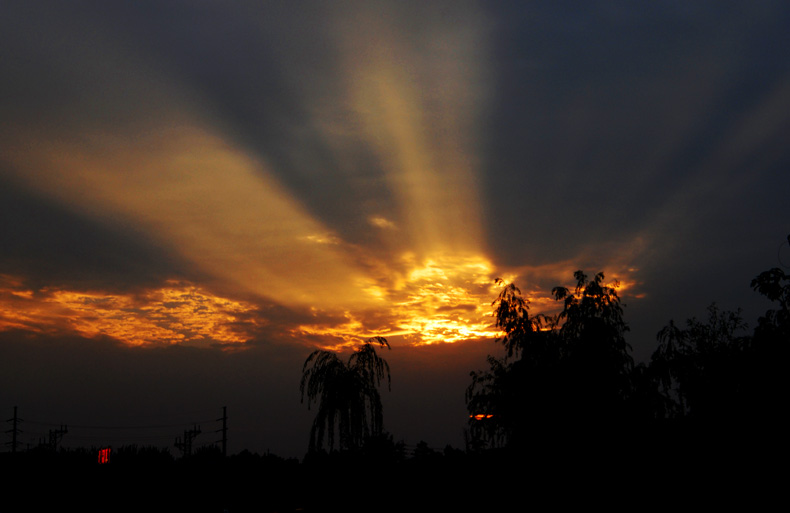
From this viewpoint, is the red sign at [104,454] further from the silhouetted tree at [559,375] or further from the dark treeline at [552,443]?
the silhouetted tree at [559,375]

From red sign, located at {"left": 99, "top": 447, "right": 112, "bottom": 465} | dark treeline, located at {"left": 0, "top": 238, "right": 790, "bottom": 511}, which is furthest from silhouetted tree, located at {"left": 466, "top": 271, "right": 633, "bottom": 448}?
red sign, located at {"left": 99, "top": 447, "right": 112, "bottom": 465}

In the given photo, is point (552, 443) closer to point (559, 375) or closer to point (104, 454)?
point (559, 375)

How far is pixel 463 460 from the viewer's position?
1645 cm

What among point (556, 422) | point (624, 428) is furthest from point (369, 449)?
point (624, 428)

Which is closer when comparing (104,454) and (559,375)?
(559,375)

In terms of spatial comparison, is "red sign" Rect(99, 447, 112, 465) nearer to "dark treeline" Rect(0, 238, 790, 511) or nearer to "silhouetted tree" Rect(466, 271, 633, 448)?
"dark treeline" Rect(0, 238, 790, 511)

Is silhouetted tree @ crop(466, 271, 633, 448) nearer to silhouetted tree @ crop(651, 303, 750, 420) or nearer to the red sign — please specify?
silhouetted tree @ crop(651, 303, 750, 420)

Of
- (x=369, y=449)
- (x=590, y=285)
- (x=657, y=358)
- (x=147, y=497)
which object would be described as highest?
(x=590, y=285)

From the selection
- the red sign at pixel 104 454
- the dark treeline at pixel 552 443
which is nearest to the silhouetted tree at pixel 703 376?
the dark treeline at pixel 552 443

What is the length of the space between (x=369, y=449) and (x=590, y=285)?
10.1 m

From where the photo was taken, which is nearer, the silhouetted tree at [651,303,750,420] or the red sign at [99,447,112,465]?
the silhouetted tree at [651,303,750,420]

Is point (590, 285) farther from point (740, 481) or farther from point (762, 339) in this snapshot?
point (740, 481)

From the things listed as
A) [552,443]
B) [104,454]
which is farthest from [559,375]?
[104,454]

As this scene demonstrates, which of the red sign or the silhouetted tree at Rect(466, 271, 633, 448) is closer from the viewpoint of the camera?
the silhouetted tree at Rect(466, 271, 633, 448)
